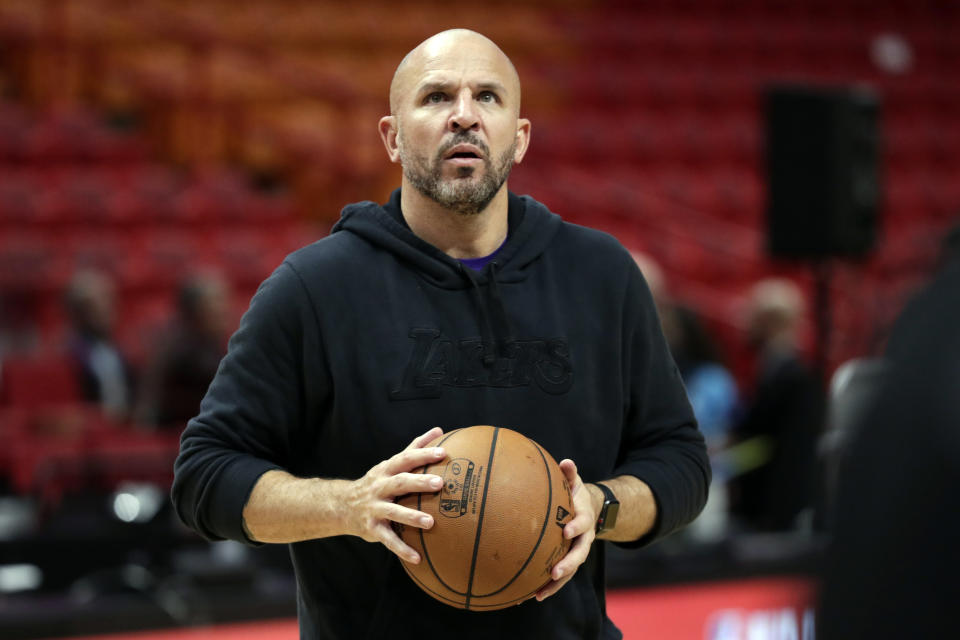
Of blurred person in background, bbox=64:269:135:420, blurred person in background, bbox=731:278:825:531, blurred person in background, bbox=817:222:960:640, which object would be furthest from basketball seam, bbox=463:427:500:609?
blurred person in background, bbox=64:269:135:420

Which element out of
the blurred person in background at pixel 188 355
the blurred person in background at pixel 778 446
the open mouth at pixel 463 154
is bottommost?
the blurred person in background at pixel 778 446

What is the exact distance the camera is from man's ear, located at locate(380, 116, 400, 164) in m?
2.54

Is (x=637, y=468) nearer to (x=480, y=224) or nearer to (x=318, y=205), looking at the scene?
(x=480, y=224)

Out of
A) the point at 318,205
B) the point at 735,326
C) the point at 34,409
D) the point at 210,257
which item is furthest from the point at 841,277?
the point at 34,409

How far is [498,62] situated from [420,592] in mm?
998

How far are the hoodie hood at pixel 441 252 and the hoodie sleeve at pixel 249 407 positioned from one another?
0.20 m

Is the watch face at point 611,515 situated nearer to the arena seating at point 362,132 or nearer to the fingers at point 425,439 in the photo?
the fingers at point 425,439

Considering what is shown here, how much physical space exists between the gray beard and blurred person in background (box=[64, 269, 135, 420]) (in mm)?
4586

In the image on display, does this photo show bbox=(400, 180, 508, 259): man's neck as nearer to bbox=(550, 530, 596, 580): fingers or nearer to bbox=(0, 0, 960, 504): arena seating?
bbox=(550, 530, 596, 580): fingers

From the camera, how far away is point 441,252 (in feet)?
8.16

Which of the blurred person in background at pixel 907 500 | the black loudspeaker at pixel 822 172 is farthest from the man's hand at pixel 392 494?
the black loudspeaker at pixel 822 172

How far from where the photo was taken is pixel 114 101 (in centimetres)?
1046

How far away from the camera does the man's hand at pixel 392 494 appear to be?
212 centimetres

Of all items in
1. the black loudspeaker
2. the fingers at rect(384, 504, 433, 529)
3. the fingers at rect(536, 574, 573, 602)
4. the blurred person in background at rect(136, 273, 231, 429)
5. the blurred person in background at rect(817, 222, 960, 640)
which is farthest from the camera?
the blurred person in background at rect(136, 273, 231, 429)
